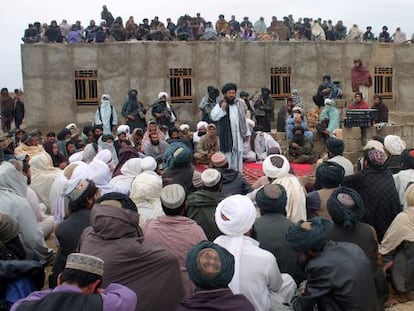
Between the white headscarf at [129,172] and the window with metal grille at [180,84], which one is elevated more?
the window with metal grille at [180,84]

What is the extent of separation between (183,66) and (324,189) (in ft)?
45.4

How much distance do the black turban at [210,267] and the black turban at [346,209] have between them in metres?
1.41

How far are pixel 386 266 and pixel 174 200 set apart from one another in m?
2.17

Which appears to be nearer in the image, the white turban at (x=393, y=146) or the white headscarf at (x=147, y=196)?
the white headscarf at (x=147, y=196)

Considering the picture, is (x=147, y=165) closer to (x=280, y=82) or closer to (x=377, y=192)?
(x=377, y=192)

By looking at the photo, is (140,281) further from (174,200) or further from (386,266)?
(386,266)

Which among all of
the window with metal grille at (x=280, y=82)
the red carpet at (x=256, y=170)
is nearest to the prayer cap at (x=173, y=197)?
the red carpet at (x=256, y=170)

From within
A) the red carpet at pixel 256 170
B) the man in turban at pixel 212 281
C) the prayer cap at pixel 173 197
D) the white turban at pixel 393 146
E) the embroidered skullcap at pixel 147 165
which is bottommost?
the red carpet at pixel 256 170

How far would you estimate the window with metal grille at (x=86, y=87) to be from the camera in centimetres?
1841

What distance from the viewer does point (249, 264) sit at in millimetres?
3924

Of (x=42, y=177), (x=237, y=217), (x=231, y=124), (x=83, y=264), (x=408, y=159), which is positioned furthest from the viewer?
(x=231, y=124)

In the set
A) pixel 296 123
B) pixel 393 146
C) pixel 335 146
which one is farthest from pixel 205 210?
pixel 296 123

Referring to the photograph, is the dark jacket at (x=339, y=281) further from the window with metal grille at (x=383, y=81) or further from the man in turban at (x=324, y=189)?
the window with metal grille at (x=383, y=81)

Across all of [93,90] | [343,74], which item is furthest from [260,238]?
[343,74]
